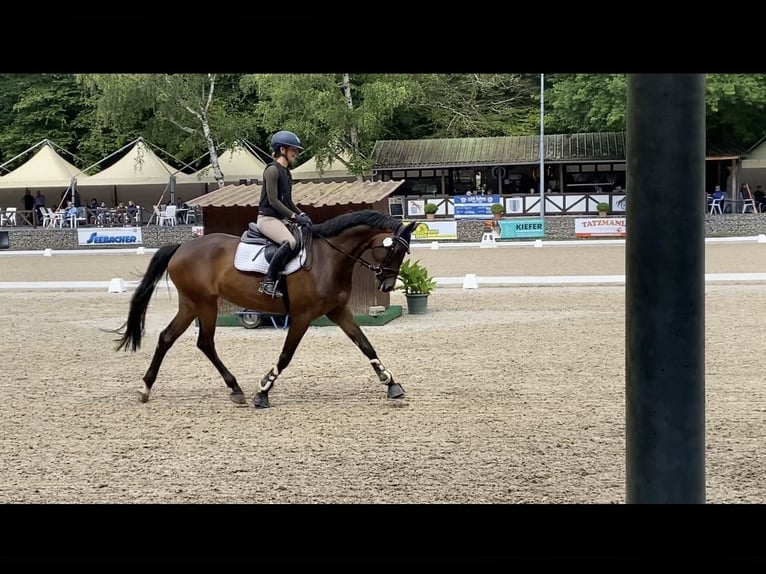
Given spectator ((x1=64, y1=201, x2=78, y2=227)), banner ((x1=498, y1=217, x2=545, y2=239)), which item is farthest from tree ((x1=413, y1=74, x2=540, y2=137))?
spectator ((x1=64, y1=201, x2=78, y2=227))

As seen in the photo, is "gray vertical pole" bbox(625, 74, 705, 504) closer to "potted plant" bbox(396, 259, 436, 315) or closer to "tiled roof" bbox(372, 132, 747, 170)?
"potted plant" bbox(396, 259, 436, 315)

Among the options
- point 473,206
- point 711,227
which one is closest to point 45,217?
point 473,206

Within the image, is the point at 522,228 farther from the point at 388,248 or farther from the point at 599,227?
the point at 388,248

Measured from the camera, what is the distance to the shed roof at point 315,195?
14578mm

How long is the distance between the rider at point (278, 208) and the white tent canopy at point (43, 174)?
34640 millimetres

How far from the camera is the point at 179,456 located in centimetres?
707

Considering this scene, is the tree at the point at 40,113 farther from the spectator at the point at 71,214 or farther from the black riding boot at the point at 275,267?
the black riding boot at the point at 275,267

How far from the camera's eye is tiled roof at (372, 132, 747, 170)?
39.8m

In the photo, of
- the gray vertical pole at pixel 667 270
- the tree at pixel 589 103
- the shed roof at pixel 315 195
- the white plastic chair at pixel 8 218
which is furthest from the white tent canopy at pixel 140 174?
the gray vertical pole at pixel 667 270
